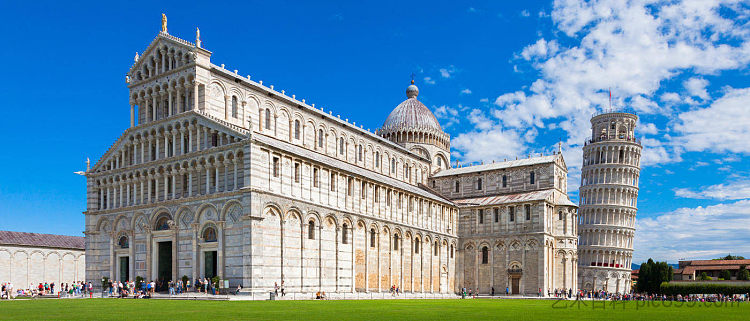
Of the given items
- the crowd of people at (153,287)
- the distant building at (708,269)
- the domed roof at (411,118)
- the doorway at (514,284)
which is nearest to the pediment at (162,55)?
the crowd of people at (153,287)

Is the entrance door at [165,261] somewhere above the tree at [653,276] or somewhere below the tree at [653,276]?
above

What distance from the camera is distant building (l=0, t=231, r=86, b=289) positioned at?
67.5 metres

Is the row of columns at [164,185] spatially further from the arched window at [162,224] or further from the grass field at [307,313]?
the grass field at [307,313]

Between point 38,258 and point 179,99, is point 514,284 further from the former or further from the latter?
point 38,258

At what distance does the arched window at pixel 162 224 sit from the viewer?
50481 mm

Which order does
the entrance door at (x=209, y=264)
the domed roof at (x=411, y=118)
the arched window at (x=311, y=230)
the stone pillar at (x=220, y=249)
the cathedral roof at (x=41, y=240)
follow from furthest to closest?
the domed roof at (x=411, y=118) < the cathedral roof at (x=41, y=240) < the arched window at (x=311, y=230) < the entrance door at (x=209, y=264) < the stone pillar at (x=220, y=249)

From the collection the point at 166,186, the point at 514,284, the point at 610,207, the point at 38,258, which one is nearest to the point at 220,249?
the point at 166,186

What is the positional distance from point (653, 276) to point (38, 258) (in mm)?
83170

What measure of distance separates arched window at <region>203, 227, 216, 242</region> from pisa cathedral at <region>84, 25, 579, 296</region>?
0.07 meters

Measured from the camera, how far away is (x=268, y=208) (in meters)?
46.1

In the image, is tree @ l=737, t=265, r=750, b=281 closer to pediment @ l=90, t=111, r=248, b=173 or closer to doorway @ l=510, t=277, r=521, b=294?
doorway @ l=510, t=277, r=521, b=294

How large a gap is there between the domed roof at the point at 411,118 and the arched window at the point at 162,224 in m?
39.8

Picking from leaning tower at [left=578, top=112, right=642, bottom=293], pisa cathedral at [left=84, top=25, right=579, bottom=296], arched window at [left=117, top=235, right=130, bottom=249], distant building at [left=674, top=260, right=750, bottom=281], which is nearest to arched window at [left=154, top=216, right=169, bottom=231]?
pisa cathedral at [left=84, top=25, right=579, bottom=296]

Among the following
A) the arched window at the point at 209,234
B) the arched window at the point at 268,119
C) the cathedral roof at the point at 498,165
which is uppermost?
the arched window at the point at 268,119
